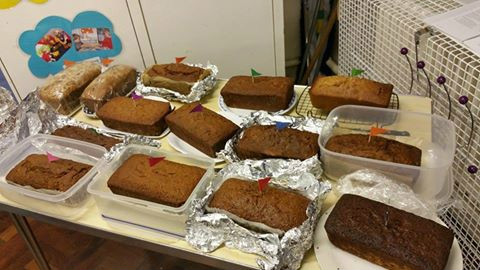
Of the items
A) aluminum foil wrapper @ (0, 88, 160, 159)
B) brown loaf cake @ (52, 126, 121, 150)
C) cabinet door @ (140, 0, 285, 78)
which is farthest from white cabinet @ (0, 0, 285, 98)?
brown loaf cake @ (52, 126, 121, 150)

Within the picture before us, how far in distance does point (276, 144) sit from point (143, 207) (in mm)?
426

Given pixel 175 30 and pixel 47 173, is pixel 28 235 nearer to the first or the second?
pixel 47 173

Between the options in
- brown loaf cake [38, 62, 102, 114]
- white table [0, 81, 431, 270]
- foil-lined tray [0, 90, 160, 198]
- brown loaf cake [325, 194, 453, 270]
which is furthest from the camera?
brown loaf cake [38, 62, 102, 114]

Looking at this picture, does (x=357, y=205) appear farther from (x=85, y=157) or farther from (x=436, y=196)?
(x=85, y=157)

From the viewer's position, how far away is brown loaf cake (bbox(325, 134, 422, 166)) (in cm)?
108

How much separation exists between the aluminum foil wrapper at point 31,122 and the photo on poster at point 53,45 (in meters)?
0.41

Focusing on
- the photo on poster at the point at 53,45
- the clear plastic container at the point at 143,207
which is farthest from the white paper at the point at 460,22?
the photo on poster at the point at 53,45

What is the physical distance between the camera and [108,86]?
157cm

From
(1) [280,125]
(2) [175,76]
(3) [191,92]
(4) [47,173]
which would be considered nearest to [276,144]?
(1) [280,125]

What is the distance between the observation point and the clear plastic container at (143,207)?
1.03 m

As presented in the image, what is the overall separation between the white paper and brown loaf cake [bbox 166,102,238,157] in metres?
0.75

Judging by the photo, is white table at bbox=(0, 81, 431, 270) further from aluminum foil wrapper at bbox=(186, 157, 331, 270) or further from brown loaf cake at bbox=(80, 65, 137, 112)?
brown loaf cake at bbox=(80, 65, 137, 112)

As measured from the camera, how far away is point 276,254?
3.01ft

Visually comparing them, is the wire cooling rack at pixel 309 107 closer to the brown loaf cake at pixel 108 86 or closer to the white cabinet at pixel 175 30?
the white cabinet at pixel 175 30
